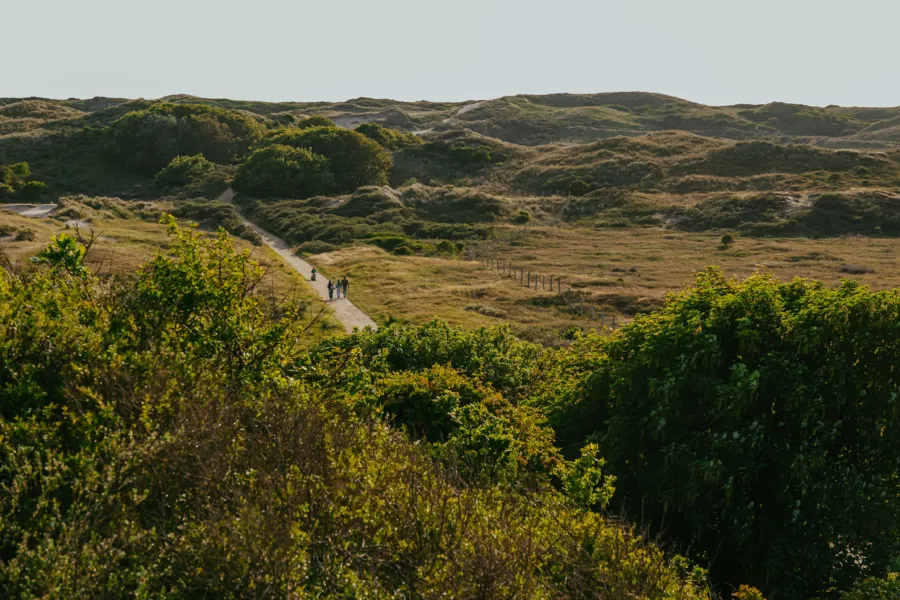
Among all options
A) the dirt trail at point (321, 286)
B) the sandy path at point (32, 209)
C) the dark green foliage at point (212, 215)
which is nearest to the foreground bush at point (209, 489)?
the dirt trail at point (321, 286)

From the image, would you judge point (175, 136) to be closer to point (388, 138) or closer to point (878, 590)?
point (388, 138)

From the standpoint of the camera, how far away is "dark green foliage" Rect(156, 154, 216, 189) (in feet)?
312

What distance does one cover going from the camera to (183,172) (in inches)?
3819

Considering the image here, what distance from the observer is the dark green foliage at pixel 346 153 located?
9606 centimetres

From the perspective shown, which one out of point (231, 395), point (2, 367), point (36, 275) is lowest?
point (231, 395)

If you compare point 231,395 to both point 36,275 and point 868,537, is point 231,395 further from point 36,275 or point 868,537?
point 868,537

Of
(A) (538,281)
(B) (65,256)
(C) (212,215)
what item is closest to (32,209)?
(C) (212,215)

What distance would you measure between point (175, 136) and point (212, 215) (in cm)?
4238

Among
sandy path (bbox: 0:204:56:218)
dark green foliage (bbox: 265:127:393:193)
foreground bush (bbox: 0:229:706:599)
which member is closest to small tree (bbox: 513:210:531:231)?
dark green foliage (bbox: 265:127:393:193)

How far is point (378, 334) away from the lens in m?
24.1

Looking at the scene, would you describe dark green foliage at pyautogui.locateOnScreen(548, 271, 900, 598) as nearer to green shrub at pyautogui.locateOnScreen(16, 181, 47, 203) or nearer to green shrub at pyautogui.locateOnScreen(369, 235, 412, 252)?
green shrub at pyautogui.locateOnScreen(369, 235, 412, 252)

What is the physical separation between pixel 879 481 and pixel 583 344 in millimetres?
8310

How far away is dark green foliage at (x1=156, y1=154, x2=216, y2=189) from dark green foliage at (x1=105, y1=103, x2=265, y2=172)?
6496mm

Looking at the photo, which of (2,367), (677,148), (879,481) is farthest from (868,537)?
(677,148)
